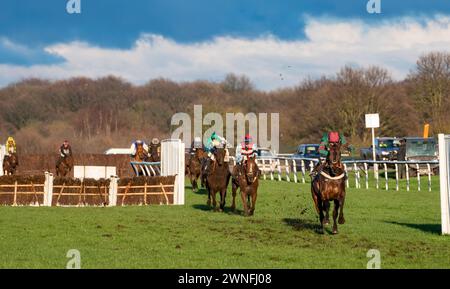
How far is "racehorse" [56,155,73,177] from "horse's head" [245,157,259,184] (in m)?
17.9

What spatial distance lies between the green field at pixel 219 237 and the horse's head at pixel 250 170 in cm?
90

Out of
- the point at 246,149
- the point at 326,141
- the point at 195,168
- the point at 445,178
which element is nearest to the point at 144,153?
the point at 195,168

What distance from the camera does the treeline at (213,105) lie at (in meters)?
62.1

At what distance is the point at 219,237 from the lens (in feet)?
48.2

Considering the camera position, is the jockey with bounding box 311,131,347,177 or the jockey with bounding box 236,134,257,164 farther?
the jockey with bounding box 236,134,257,164

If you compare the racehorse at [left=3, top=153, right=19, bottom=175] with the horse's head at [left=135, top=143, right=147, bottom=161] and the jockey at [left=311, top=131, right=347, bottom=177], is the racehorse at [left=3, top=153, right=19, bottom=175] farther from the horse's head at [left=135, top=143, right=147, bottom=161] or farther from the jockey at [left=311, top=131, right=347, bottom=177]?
the jockey at [left=311, top=131, right=347, bottom=177]

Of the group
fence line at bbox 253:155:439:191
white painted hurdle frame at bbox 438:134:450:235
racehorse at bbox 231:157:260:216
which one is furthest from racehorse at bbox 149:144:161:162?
white painted hurdle frame at bbox 438:134:450:235

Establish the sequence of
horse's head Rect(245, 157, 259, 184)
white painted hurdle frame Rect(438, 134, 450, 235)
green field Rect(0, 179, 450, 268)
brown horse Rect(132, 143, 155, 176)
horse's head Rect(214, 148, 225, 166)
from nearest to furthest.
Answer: green field Rect(0, 179, 450, 268) < white painted hurdle frame Rect(438, 134, 450, 235) < horse's head Rect(245, 157, 259, 184) < horse's head Rect(214, 148, 225, 166) < brown horse Rect(132, 143, 155, 176)

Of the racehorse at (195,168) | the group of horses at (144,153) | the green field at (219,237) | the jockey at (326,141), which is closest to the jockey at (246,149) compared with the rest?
the green field at (219,237)

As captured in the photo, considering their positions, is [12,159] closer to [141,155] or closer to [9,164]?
[9,164]

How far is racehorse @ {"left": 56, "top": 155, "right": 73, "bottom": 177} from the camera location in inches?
1395

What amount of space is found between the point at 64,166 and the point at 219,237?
72.2 feet

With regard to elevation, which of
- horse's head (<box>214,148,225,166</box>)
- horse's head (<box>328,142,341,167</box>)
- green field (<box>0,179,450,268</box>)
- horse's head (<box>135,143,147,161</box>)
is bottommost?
green field (<box>0,179,450,268</box>)
